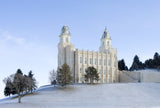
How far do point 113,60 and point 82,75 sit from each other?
1305 centimetres

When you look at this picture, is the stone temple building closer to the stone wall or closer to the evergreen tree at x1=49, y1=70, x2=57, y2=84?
the stone wall

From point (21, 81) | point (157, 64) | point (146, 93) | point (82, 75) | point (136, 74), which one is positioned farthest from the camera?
point (157, 64)

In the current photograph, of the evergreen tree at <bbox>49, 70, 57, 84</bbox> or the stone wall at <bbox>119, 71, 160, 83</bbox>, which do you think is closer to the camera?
the evergreen tree at <bbox>49, 70, 57, 84</bbox>

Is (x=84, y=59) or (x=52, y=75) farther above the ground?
(x=84, y=59)

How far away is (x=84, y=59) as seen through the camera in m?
63.0

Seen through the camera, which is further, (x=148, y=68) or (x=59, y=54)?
(x=148, y=68)

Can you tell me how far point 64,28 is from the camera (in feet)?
215

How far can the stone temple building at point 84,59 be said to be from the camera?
2437 inches

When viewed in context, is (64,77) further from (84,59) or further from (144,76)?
(144,76)

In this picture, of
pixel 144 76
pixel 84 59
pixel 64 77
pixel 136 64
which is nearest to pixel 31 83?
pixel 64 77

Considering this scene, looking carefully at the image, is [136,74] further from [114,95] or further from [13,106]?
[13,106]

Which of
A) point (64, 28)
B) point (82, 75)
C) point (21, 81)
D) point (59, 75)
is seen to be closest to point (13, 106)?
point (21, 81)

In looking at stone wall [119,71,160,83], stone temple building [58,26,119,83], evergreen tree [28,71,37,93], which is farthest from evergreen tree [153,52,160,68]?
evergreen tree [28,71,37,93]

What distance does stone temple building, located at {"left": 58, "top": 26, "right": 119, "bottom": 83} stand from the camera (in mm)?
61906
